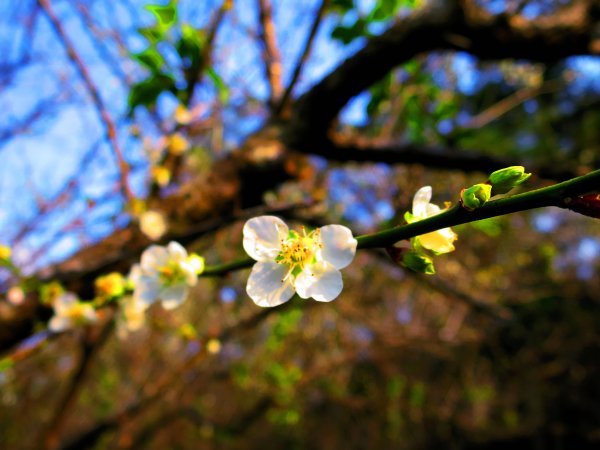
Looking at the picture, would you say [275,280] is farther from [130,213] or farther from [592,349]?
[592,349]

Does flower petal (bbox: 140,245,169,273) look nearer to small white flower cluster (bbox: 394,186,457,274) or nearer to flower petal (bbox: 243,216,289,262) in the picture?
flower petal (bbox: 243,216,289,262)

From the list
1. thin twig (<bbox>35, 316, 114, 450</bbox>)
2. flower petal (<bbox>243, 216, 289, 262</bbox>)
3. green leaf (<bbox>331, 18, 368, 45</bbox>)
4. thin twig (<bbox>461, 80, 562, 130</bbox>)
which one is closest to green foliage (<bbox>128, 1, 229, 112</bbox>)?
green leaf (<bbox>331, 18, 368, 45</bbox>)

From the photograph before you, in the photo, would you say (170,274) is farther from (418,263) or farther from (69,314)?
(418,263)

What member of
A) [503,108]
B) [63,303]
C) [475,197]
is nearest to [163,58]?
[63,303]

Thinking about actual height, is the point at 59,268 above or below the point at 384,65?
below

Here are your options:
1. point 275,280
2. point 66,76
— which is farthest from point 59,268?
point 66,76

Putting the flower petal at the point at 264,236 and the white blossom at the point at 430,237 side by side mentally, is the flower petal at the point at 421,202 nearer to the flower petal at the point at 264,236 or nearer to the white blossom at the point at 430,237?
the white blossom at the point at 430,237

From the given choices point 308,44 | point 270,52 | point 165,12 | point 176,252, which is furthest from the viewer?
point 270,52
